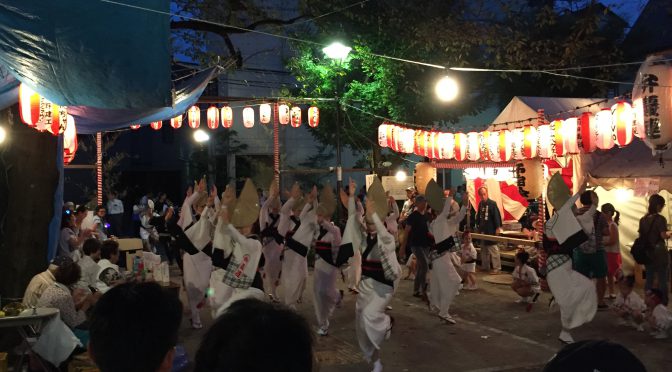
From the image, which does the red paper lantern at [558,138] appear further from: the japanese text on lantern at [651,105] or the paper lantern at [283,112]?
the paper lantern at [283,112]

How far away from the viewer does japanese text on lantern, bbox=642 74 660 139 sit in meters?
9.83

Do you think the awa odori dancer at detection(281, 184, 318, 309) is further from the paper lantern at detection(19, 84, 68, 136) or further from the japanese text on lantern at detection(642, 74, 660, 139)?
the japanese text on lantern at detection(642, 74, 660, 139)

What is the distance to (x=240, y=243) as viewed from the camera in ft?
23.8

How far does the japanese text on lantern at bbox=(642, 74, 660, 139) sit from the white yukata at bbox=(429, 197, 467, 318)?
3336mm

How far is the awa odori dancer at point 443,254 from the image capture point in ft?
33.1

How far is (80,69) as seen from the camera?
575 centimetres

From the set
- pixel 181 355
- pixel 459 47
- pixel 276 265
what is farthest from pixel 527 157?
pixel 181 355

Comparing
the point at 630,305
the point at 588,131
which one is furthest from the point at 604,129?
the point at 630,305

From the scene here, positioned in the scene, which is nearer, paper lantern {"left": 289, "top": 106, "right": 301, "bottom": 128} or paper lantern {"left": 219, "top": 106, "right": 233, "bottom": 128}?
paper lantern {"left": 219, "top": 106, "right": 233, "bottom": 128}

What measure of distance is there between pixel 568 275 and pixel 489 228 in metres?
6.78

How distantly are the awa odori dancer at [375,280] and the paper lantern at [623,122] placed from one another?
554 cm

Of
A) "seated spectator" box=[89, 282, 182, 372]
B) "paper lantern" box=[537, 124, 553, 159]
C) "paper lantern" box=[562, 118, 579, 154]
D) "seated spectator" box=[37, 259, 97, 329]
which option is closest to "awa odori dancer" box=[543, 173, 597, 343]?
"paper lantern" box=[562, 118, 579, 154]

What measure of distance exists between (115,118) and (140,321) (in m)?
6.92

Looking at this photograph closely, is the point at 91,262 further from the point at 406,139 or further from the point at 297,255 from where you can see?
the point at 406,139
